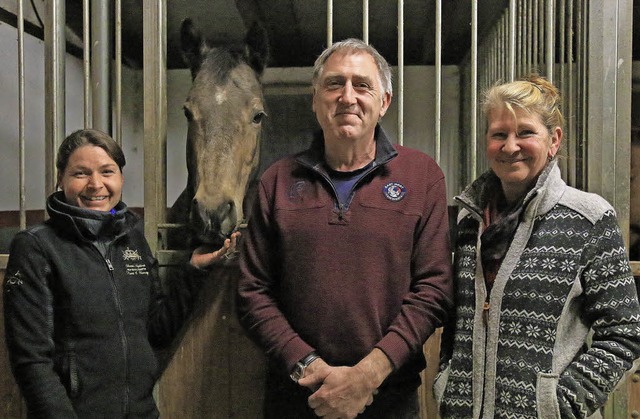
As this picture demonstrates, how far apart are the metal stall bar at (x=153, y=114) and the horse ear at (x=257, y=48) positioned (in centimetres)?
37

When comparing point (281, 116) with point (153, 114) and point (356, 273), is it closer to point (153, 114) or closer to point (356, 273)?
point (153, 114)

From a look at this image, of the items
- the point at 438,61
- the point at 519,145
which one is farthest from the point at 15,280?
the point at 438,61

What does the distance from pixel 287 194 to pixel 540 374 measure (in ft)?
2.12

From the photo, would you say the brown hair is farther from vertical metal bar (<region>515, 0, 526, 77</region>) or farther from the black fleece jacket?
vertical metal bar (<region>515, 0, 526, 77</region>)

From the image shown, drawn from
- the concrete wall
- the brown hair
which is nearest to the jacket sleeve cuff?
the brown hair

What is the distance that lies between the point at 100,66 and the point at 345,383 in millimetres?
1363

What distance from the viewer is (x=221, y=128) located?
1719 mm

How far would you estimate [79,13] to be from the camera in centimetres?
281

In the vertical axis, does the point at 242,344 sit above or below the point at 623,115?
below

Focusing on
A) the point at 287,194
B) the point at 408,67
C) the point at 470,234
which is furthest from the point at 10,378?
the point at 408,67

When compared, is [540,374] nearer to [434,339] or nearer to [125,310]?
[434,339]

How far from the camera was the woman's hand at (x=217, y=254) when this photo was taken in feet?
4.86

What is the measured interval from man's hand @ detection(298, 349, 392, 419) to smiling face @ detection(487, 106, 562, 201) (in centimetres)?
46

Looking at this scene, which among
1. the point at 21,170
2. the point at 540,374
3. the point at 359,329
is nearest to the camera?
the point at 540,374
